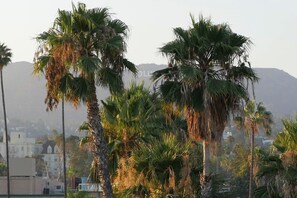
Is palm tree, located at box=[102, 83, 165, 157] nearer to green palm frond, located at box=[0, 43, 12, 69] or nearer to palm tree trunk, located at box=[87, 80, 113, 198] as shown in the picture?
palm tree trunk, located at box=[87, 80, 113, 198]

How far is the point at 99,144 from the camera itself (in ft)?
70.8

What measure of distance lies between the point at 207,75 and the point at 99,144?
165 inches

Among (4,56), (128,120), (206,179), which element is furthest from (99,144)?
(4,56)

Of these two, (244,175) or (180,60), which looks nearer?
(180,60)

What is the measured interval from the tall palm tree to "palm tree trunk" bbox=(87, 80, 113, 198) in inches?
96.4

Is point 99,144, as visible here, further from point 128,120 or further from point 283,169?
point 283,169

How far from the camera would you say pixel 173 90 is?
20656 millimetres

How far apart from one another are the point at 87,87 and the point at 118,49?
1.53 metres

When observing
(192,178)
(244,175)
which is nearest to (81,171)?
(244,175)

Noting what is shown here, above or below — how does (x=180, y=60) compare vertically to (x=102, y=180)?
above

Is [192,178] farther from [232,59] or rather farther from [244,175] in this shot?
[244,175]

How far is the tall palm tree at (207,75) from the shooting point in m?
20.1

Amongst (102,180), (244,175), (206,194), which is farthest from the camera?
(244,175)

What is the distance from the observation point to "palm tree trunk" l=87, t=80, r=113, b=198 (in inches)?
846
